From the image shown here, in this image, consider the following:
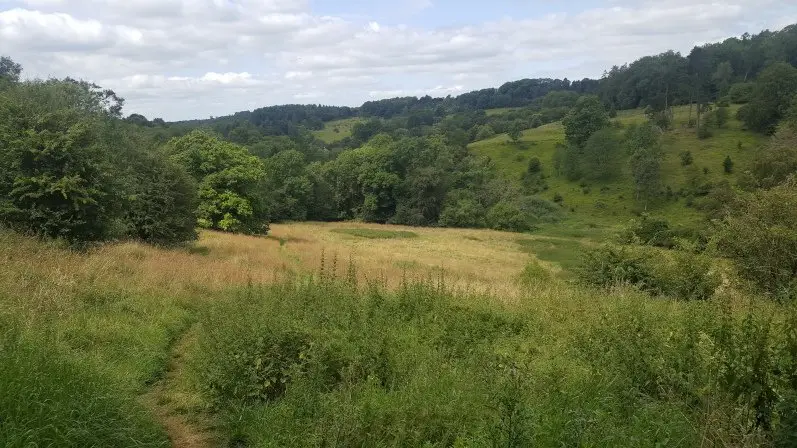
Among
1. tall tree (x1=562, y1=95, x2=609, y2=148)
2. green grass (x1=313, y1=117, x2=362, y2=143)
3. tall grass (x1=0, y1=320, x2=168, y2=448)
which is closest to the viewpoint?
tall grass (x1=0, y1=320, x2=168, y2=448)

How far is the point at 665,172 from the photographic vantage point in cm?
7544

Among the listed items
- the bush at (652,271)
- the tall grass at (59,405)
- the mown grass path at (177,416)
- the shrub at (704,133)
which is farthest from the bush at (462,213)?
the tall grass at (59,405)

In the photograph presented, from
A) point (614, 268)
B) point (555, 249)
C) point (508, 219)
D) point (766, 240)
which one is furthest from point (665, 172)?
point (766, 240)

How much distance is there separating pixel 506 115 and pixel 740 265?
13906cm

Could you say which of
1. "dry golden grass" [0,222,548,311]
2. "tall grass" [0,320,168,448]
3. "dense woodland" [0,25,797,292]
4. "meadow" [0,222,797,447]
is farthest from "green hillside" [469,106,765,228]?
"tall grass" [0,320,168,448]

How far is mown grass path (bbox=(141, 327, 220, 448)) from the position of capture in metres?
5.62

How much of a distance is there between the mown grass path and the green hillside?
62330 mm

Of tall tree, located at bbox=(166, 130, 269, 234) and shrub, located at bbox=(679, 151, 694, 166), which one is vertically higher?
tall tree, located at bbox=(166, 130, 269, 234)

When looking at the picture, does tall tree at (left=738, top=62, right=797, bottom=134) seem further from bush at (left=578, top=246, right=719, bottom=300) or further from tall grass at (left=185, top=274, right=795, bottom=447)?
tall grass at (left=185, top=274, right=795, bottom=447)

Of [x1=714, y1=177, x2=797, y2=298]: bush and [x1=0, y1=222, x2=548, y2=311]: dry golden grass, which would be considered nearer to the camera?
[x1=0, y1=222, x2=548, y2=311]: dry golden grass

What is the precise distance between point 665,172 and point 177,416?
266ft

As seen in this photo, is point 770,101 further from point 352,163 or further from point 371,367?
point 371,367

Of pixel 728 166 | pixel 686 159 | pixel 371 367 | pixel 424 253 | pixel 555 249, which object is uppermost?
pixel 371 367

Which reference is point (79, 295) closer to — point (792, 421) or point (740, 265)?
point (792, 421)
